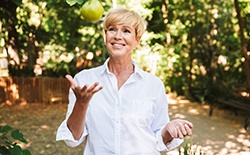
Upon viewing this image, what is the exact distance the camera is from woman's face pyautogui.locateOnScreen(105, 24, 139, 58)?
Answer: 146 cm

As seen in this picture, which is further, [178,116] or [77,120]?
[178,116]

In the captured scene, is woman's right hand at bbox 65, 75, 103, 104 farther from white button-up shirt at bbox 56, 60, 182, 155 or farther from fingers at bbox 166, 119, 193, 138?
fingers at bbox 166, 119, 193, 138

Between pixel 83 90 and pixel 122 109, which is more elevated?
Result: pixel 83 90

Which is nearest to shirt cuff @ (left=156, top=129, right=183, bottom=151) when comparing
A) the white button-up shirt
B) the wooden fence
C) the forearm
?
the white button-up shirt

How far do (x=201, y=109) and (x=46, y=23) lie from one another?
5.61m

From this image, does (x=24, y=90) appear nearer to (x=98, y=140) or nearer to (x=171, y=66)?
(x=171, y=66)

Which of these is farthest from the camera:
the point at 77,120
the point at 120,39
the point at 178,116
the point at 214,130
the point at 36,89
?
the point at 36,89

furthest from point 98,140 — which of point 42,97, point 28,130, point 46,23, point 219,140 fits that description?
point 46,23

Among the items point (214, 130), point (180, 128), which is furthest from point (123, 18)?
point (214, 130)

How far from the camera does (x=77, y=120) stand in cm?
134

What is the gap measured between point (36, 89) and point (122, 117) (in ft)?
25.8

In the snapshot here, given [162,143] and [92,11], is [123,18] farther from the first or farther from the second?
[162,143]

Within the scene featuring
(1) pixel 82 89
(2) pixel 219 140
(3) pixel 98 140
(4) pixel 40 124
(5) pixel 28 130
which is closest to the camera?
(1) pixel 82 89

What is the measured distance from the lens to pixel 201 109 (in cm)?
843
